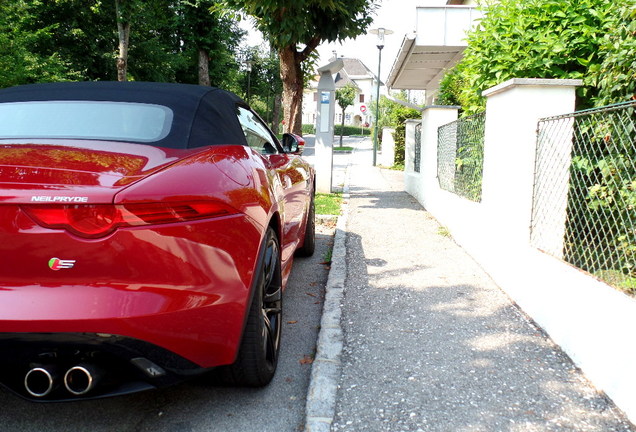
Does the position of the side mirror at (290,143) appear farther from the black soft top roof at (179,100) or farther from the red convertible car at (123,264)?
the red convertible car at (123,264)

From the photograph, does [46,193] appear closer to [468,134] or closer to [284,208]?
[284,208]

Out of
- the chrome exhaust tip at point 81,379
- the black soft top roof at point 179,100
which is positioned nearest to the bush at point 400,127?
the black soft top roof at point 179,100

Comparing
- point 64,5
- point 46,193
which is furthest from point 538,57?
point 64,5

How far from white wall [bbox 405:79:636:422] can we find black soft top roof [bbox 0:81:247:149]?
2.21m

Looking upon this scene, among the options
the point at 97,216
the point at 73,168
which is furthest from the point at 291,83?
the point at 97,216

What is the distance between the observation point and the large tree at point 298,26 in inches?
383

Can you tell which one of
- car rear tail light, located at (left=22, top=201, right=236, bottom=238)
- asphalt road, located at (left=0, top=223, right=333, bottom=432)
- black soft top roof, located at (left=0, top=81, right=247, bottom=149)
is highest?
black soft top roof, located at (left=0, top=81, right=247, bottom=149)

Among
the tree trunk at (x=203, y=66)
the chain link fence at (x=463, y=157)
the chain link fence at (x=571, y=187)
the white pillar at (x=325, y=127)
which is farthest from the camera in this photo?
the tree trunk at (x=203, y=66)

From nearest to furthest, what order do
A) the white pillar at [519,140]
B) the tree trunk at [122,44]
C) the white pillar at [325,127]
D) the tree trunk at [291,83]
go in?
the white pillar at [519,140], the tree trunk at [291,83], the white pillar at [325,127], the tree trunk at [122,44]

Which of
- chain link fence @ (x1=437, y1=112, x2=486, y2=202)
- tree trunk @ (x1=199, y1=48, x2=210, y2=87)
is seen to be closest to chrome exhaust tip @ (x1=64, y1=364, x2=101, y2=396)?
chain link fence @ (x1=437, y1=112, x2=486, y2=202)

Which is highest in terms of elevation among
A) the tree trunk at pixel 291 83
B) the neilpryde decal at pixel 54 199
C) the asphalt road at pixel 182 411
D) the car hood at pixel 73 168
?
the tree trunk at pixel 291 83

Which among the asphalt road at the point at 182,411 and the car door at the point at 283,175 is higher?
the car door at the point at 283,175

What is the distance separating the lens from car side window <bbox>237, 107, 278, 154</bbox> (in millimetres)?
3662

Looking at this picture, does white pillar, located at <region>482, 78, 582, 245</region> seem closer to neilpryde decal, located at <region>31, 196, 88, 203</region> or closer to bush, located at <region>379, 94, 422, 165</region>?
neilpryde decal, located at <region>31, 196, 88, 203</region>
